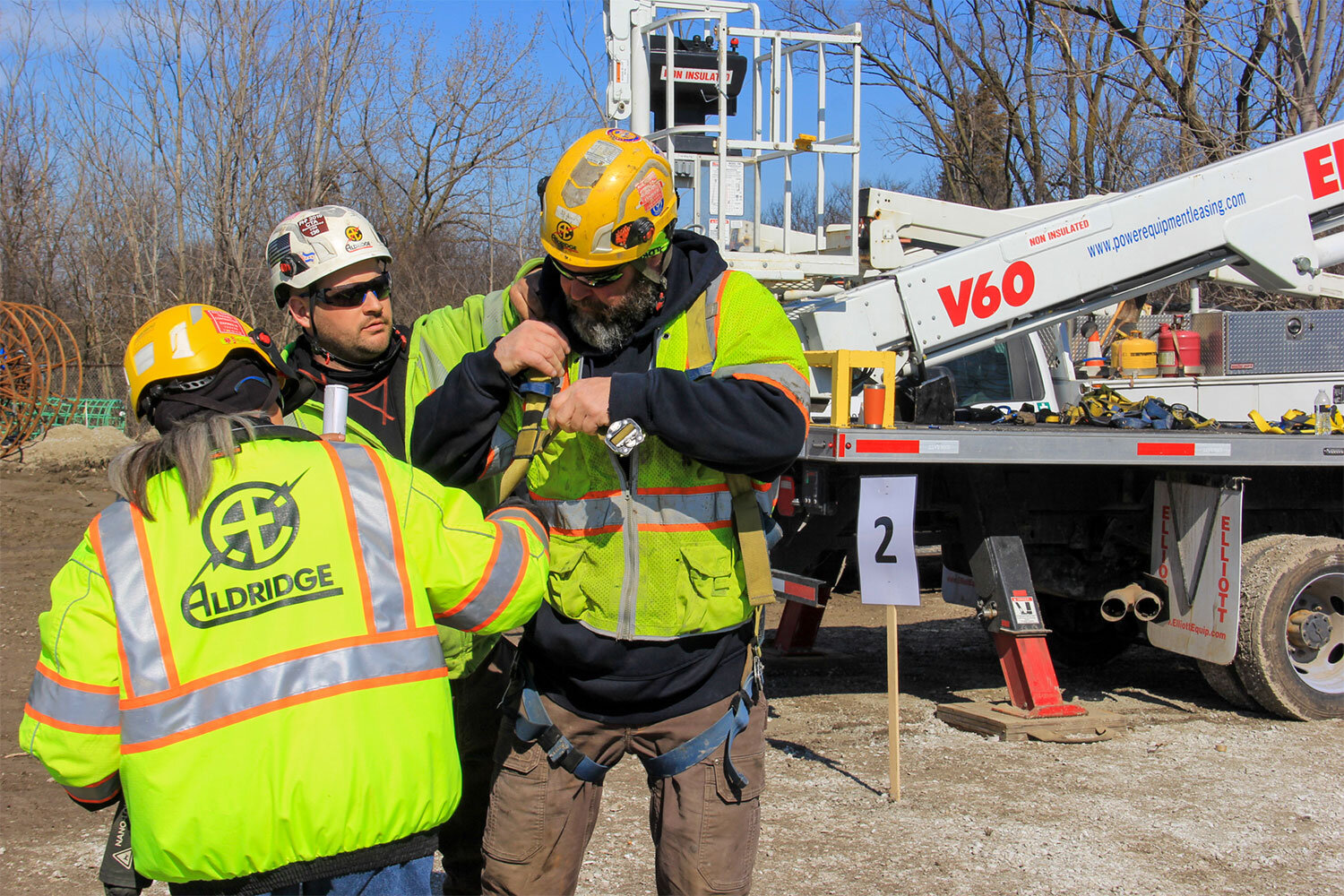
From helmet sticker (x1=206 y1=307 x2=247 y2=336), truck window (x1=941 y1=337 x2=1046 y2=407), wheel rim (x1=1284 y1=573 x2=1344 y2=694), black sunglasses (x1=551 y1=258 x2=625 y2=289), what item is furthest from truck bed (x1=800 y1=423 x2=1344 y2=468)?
helmet sticker (x1=206 y1=307 x2=247 y2=336)

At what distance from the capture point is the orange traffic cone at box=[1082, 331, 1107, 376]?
799 centimetres

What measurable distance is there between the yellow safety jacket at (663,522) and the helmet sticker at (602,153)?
362 mm

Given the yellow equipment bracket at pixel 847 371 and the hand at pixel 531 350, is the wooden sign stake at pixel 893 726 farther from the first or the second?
the hand at pixel 531 350

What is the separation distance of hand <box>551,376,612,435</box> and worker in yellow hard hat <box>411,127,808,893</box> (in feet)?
0.36

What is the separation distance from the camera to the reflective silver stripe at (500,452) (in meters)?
2.70

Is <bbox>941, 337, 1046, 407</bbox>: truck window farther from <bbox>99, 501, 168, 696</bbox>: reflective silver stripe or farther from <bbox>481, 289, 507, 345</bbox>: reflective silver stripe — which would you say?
<bbox>99, 501, 168, 696</bbox>: reflective silver stripe

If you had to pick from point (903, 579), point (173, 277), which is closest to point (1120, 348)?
point (903, 579)

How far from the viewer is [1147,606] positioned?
6.18m

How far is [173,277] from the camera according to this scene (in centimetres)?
1834

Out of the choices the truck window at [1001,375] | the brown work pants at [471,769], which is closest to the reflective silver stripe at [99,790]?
the brown work pants at [471,769]

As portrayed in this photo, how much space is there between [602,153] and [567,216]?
18cm

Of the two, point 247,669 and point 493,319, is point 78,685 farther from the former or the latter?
point 493,319

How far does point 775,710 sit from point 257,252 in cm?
1303

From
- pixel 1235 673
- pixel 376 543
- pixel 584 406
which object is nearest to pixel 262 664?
pixel 376 543
